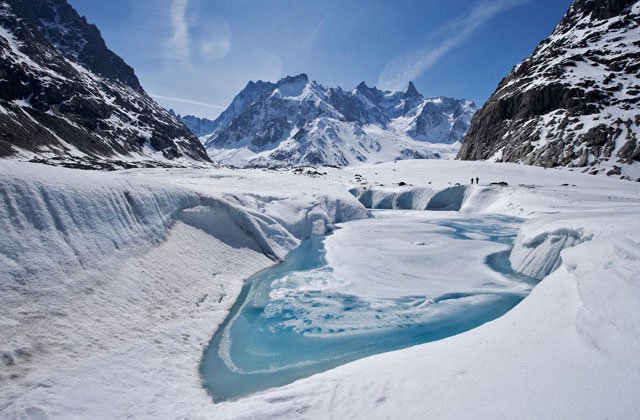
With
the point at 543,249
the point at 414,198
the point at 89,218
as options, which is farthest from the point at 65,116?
the point at 543,249

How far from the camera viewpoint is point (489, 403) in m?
4.41

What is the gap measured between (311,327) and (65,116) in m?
134

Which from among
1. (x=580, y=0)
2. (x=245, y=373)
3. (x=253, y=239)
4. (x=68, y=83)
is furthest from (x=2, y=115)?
(x=580, y=0)

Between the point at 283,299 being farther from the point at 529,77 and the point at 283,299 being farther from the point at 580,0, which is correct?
the point at 580,0

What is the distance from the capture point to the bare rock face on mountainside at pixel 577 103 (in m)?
50.1

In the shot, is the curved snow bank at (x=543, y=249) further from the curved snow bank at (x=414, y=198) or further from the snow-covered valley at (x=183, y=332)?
the curved snow bank at (x=414, y=198)

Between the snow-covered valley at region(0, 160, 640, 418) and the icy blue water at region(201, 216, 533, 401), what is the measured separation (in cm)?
62

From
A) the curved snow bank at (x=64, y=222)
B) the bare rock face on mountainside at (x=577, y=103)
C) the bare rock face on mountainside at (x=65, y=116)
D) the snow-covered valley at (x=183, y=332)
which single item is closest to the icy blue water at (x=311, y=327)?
the snow-covered valley at (x=183, y=332)

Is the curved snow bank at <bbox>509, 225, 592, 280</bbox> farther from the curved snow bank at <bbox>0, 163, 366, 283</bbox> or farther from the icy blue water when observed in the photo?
the curved snow bank at <bbox>0, 163, 366, 283</bbox>

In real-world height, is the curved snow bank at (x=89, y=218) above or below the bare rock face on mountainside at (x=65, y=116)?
below

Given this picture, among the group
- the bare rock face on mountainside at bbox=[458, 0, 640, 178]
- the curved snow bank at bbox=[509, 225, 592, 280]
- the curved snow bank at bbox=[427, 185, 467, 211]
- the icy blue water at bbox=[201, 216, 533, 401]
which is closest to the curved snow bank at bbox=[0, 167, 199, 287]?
the icy blue water at bbox=[201, 216, 533, 401]

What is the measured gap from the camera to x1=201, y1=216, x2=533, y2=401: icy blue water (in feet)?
24.7

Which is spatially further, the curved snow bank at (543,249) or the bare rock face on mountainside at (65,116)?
the bare rock face on mountainside at (65,116)

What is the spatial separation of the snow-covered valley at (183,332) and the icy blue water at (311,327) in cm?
62
